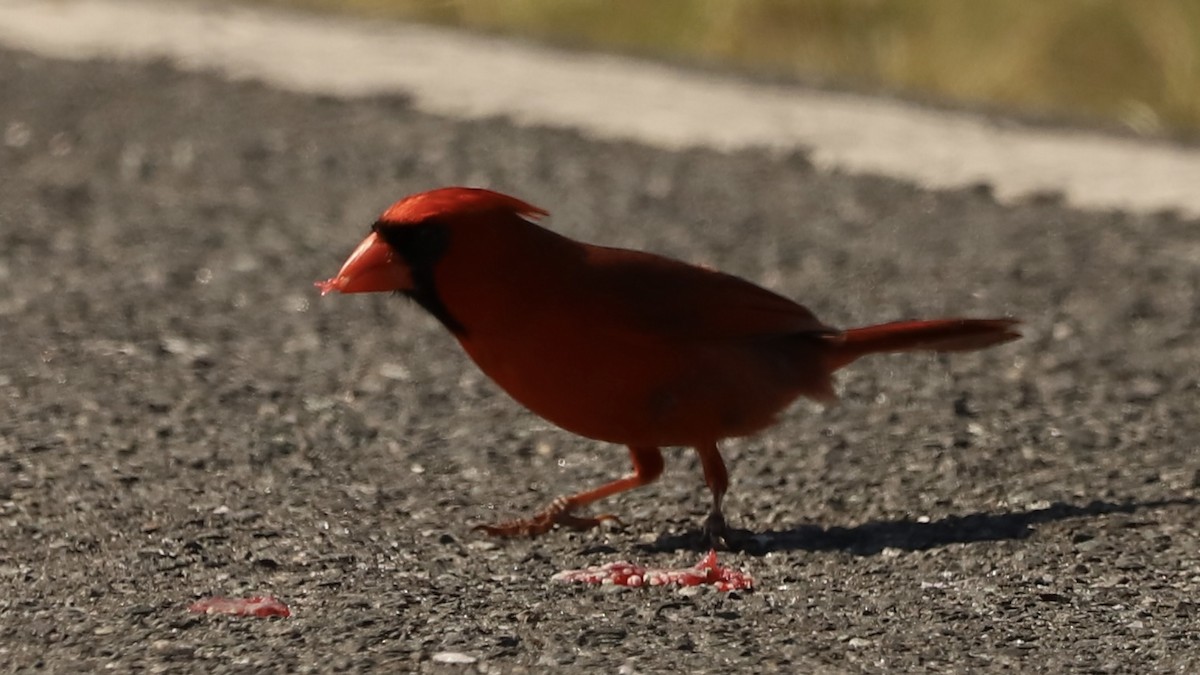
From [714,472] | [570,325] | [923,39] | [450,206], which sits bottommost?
[714,472]

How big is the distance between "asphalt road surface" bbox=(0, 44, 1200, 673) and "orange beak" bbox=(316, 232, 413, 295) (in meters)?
0.46

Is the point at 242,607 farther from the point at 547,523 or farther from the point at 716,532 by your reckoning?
the point at 716,532

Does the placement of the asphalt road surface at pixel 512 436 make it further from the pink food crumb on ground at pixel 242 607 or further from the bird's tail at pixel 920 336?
the bird's tail at pixel 920 336

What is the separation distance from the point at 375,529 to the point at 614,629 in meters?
0.79

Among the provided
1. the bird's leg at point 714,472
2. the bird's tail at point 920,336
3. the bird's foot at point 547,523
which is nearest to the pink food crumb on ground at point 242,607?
the bird's foot at point 547,523

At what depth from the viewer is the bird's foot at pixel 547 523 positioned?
4.32 m

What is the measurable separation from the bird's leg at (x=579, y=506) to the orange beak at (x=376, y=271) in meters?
0.50

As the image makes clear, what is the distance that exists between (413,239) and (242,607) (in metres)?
0.84

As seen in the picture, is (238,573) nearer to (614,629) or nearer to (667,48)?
(614,629)

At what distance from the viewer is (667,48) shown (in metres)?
10.1

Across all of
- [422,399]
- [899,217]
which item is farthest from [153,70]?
[422,399]

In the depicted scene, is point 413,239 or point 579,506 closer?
point 413,239

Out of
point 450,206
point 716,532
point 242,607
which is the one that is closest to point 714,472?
point 716,532

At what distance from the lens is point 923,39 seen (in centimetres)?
995
